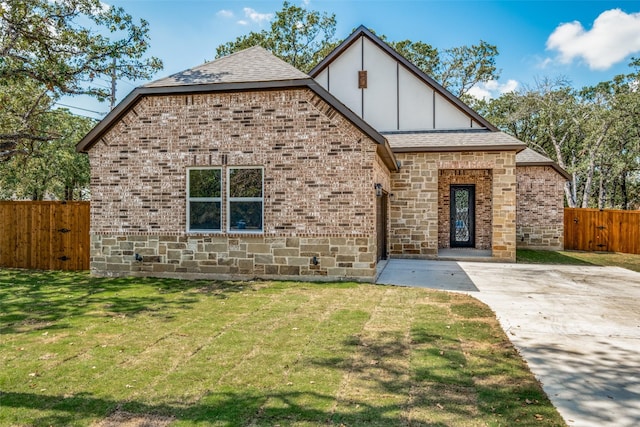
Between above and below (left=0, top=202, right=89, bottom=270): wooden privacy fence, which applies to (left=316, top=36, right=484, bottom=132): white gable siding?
above

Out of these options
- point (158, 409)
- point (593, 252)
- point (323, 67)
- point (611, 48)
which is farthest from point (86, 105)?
point (611, 48)

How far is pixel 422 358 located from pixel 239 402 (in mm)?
2256

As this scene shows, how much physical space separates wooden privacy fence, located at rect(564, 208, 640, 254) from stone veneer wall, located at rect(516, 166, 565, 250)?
49.4 inches

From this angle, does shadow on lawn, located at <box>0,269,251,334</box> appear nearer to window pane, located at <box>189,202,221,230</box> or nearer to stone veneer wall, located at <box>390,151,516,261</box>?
window pane, located at <box>189,202,221,230</box>

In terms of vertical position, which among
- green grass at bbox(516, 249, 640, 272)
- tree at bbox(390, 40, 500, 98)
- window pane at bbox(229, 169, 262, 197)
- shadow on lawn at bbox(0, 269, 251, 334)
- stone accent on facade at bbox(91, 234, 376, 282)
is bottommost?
shadow on lawn at bbox(0, 269, 251, 334)

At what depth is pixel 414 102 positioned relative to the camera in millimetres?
15641

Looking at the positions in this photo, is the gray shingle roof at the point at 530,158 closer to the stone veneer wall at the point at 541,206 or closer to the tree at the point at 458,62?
the stone veneer wall at the point at 541,206

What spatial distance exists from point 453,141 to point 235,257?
8889mm

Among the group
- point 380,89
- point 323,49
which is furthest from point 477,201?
point 323,49

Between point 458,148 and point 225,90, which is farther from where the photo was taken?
point 458,148

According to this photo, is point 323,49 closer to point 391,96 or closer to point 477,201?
point 391,96

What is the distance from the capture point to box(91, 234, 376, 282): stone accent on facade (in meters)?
9.45

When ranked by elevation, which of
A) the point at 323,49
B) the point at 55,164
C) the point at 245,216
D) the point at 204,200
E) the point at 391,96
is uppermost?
the point at 323,49

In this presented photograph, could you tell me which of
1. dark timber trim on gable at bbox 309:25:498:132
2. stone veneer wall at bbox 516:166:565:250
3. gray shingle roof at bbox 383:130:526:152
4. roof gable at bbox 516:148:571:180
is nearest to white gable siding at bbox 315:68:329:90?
dark timber trim on gable at bbox 309:25:498:132
